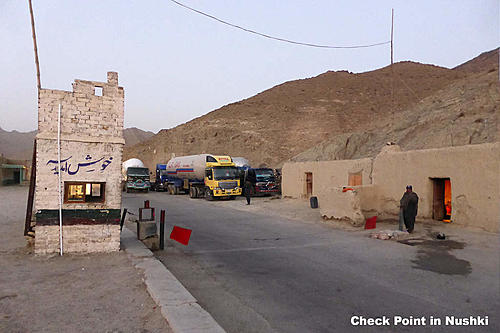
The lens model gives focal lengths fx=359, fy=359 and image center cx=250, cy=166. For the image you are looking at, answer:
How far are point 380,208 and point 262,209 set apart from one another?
7.12m

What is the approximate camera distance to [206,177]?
1065 inches

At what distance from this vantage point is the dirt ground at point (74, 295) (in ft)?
15.3

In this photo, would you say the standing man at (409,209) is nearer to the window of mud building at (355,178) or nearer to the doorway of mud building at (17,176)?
the window of mud building at (355,178)

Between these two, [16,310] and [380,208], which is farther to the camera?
[380,208]

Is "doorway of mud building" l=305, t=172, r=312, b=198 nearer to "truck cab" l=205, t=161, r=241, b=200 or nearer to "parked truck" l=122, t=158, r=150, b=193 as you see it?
"truck cab" l=205, t=161, r=241, b=200

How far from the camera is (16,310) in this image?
5.16m

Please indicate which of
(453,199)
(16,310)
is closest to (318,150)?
(453,199)

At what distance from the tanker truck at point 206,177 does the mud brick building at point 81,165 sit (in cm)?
1669

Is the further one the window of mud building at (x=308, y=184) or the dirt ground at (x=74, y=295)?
the window of mud building at (x=308, y=184)

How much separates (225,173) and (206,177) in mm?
1699

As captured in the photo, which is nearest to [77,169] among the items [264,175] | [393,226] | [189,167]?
[393,226]

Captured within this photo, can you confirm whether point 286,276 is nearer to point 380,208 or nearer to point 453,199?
point 453,199

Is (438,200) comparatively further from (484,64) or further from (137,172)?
(484,64)

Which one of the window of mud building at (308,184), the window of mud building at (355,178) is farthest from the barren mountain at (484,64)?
the window of mud building at (355,178)
